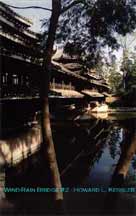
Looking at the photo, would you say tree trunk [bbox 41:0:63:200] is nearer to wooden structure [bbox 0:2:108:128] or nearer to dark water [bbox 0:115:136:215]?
dark water [bbox 0:115:136:215]

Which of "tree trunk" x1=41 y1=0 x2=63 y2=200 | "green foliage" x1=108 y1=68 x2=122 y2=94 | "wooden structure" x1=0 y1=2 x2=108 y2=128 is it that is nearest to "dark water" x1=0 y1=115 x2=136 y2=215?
"tree trunk" x1=41 y1=0 x2=63 y2=200

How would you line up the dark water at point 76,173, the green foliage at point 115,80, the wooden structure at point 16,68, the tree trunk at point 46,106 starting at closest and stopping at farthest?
the dark water at point 76,173
the tree trunk at point 46,106
the wooden structure at point 16,68
the green foliage at point 115,80

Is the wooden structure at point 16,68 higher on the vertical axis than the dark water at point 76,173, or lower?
higher

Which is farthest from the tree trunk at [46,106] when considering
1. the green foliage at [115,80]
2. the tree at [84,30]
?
the green foliage at [115,80]

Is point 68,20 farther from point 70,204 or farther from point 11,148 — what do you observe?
point 11,148

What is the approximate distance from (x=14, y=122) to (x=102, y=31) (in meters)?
11.4

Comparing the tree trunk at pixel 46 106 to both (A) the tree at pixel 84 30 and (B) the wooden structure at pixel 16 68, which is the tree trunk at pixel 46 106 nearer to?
(A) the tree at pixel 84 30

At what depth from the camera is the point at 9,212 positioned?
9.48 m

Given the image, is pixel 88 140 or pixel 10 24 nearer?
pixel 10 24

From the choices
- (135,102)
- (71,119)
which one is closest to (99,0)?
(71,119)

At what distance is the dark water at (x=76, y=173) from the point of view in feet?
25.7

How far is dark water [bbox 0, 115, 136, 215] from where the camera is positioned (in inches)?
308

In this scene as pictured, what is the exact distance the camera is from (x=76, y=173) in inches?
631

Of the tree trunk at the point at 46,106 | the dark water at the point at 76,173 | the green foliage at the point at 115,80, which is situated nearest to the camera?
the dark water at the point at 76,173
